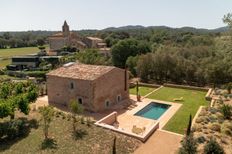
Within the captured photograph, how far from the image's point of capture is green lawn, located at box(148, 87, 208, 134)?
2320 cm

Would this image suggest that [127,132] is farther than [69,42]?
No

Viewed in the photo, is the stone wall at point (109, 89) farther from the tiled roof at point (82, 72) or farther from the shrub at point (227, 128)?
the shrub at point (227, 128)

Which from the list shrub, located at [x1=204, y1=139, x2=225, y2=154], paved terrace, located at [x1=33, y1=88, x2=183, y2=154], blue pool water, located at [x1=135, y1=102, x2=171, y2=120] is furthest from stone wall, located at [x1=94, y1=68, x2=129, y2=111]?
shrub, located at [x1=204, y1=139, x2=225, y2=154]

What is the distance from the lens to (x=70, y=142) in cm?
1889

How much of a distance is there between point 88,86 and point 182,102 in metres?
14.3

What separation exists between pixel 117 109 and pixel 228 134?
1308cm

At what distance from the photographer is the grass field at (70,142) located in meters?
17.8

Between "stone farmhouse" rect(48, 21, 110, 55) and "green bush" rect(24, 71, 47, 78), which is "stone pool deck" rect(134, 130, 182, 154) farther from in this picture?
"stone farmhouse" rect(48, 21, 110, 55)

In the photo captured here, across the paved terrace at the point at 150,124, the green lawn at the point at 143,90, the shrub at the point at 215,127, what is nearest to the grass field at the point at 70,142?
the paved terrace at the point at 150,124

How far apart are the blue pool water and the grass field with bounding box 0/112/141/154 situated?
7.92 meters

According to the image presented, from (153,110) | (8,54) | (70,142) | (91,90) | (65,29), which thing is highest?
(65,29)

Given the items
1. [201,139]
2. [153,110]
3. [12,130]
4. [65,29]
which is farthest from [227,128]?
[65,29]

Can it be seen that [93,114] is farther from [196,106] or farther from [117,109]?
[196,106]

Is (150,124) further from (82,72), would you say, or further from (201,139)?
(82,72)
